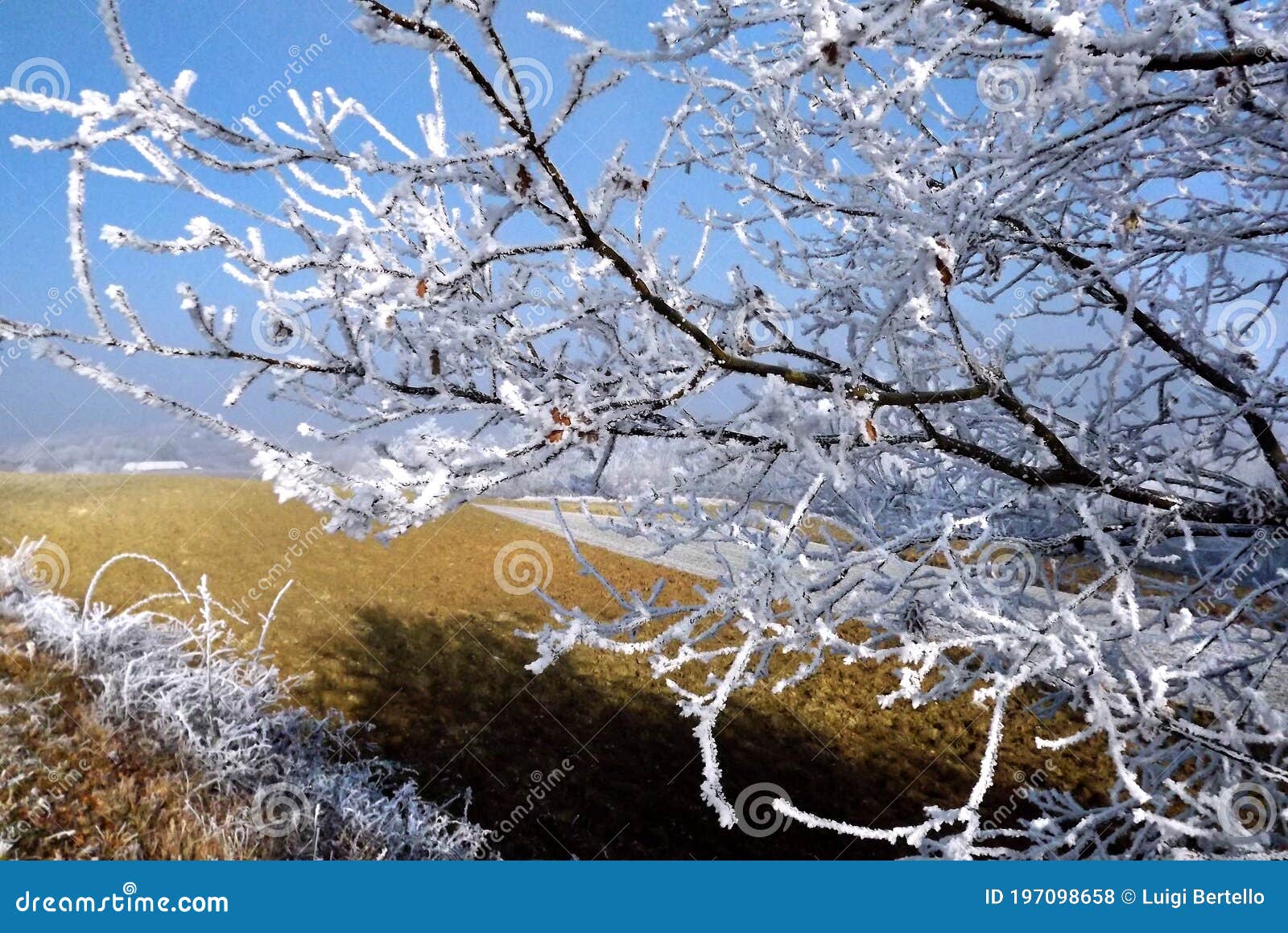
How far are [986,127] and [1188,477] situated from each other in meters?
1.99

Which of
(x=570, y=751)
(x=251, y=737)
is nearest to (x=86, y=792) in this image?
(x=251, y=737)

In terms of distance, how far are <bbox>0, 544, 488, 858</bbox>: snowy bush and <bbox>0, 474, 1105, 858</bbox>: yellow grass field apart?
1.23 feet

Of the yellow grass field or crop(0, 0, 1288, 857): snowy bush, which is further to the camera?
the yellow grass field

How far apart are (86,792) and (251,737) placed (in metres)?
0.89

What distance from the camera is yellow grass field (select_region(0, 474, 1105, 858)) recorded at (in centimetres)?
514

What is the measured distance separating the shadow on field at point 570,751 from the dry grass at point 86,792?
152 centimetres

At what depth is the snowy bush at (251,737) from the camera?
13.9ft

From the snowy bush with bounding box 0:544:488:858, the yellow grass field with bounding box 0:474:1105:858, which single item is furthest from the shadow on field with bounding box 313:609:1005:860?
the snowy bush with bounding box 0:544:488:858

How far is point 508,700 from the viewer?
20.5 feet

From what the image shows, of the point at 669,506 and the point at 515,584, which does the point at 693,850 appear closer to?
the point at 669,506

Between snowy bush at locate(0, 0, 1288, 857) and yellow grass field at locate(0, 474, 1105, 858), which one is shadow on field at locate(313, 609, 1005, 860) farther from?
snowy bush at locate(0, 0, 1288, 857)

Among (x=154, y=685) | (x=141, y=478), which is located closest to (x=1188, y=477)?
(x=154, y=685)

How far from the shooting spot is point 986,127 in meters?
2.62

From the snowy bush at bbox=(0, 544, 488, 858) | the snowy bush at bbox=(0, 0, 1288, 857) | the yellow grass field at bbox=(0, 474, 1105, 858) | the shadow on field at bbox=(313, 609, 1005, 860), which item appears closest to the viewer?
the snowy bush at bbox=(0, 0, 1288, 857)
